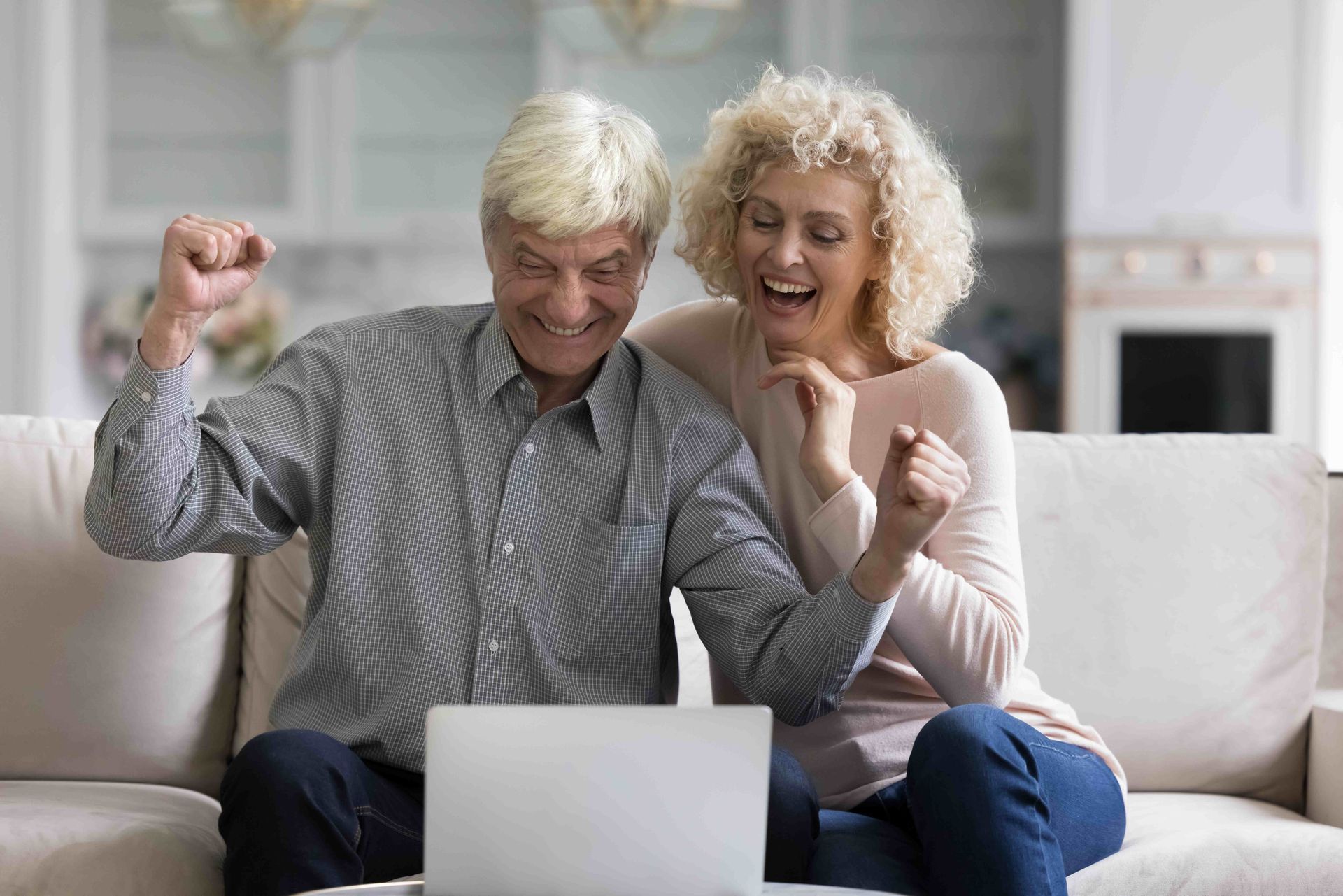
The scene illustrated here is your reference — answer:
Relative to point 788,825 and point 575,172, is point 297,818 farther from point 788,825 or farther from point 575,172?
point 575,172

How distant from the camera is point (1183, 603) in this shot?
1.91 m

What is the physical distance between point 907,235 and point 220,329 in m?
3.77

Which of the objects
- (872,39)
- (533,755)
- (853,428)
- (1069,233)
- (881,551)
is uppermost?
(872,39)

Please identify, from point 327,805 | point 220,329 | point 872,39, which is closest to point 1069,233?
point 872,39

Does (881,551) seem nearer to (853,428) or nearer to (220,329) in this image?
(853,428)

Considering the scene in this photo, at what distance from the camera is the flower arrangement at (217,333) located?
4.86 metres

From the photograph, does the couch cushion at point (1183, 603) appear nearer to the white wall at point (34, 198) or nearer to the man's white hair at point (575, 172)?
the man's white hair at point (575, 172)

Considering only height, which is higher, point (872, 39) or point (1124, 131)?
point (872, 39)

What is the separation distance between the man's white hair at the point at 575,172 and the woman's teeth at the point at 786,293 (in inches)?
6.0

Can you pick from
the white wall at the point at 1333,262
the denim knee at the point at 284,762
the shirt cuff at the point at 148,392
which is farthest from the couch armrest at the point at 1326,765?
the white wall at the point at 1333,262

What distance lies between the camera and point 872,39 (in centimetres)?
493

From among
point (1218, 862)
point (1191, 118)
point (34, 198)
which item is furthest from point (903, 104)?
point (1218, 862)

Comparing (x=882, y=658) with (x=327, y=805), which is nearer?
(x=327, y=805)

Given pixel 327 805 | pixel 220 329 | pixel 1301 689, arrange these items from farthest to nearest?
pixel 220 329, pixel 1301 689, pixel 327 805
